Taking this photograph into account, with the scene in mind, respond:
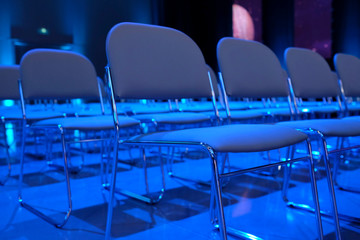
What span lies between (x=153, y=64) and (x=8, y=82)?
6.80ft

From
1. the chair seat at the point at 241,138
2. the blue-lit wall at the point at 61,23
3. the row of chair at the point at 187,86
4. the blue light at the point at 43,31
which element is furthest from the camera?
the blue light at the point at 43,31

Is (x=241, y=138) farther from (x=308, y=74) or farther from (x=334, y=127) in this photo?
(x=308, y=74)

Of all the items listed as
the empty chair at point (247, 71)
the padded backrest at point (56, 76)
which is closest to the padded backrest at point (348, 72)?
the empty chair at point (247, 71)

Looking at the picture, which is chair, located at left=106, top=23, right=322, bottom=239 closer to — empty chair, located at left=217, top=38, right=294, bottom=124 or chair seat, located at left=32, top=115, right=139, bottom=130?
empty chair, located at left=217, top=38, right=294, bottom=124

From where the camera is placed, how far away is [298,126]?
1.37 m

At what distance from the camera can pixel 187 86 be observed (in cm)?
154

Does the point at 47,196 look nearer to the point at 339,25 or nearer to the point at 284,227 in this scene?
the point at 284,227

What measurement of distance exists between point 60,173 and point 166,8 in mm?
5487

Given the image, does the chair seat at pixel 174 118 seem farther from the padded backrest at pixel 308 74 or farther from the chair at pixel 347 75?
the chair at pixel 347 75

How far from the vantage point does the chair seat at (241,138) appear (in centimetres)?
92

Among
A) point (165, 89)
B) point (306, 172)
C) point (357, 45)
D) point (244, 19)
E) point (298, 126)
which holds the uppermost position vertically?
point (244, 19)

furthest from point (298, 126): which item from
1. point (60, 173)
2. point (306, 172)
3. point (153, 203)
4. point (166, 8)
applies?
point (166, 8)

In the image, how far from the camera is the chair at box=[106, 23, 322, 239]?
38.2 inches

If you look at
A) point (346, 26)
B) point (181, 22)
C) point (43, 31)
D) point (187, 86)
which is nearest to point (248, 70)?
point (187, 86)
